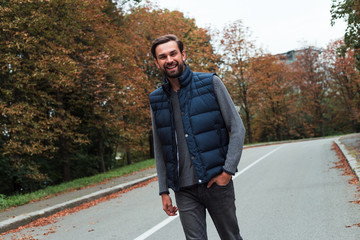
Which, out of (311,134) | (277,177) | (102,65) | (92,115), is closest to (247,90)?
(311,134)

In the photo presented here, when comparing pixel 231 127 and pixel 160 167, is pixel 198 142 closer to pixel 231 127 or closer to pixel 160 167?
pixel 231 127

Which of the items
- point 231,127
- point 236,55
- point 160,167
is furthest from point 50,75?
point 236,55

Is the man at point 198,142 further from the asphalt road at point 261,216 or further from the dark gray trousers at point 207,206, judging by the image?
the asphalt road at point 261,216

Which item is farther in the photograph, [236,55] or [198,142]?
[236,55]

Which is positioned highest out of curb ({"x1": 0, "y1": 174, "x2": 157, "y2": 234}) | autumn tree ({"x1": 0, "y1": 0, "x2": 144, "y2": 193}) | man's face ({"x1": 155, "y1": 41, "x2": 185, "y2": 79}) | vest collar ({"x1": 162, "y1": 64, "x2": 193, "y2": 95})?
autumn tree ({"x1": 0, "y1": 0, "x2": 144, "y2": 193})

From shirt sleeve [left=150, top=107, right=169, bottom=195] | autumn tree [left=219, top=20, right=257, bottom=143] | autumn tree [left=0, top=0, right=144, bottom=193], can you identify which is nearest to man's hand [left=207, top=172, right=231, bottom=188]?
shirt sleeve [left=150, top=107, right=169, bottom=195]

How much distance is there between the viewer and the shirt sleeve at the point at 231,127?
2574 mm

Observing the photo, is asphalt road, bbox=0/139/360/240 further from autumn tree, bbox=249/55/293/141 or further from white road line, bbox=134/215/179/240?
autumn tree, bbox=249/55/293/141

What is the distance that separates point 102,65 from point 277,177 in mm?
8119

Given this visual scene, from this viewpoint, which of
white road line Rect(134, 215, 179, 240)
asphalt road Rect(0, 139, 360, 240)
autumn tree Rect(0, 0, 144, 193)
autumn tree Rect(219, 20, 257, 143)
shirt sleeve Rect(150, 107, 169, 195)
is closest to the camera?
shirt sleeve Rect(150, 107, 169, 195)

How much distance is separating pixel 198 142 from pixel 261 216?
418 cm

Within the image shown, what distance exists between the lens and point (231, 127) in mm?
2654

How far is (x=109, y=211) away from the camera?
27.2ft

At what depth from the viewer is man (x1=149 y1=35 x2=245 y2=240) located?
103 inches
